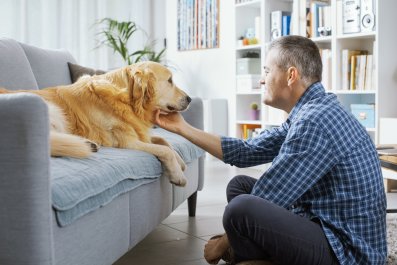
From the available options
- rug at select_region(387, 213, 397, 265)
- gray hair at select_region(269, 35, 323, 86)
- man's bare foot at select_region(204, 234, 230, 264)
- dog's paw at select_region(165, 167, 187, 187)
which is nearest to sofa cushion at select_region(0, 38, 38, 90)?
dog's paw at select_region(165, 167, 187, 187)

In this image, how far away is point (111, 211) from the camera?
1.59m

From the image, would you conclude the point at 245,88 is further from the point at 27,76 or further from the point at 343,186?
the point at 343,186

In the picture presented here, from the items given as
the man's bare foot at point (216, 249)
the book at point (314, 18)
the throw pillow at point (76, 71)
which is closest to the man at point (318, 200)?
the man's bare foot at point (216, 249)

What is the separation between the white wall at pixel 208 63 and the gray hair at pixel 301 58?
3223mm

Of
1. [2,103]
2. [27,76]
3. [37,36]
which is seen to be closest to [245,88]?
[37,36]

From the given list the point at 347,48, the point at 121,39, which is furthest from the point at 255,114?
the point at 121,39

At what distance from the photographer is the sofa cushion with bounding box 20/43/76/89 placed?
8.98 ft

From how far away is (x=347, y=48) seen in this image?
4.05 m

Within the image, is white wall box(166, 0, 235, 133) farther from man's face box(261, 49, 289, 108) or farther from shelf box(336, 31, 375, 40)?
man's face box(261, 49, 289, 108)

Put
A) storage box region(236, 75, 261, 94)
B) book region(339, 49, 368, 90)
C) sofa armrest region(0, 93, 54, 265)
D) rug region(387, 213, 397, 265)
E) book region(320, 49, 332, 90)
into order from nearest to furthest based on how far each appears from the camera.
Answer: sofa armrest region(0, 93, 54, 265) → rug region(387, 213, 397, 265) → book region(339, 49, 368, 90) → book region(320, 49, 332, 90) → storage box region(236, 75, 261, 94)

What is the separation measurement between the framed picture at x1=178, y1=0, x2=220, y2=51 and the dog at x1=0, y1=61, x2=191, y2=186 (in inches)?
124

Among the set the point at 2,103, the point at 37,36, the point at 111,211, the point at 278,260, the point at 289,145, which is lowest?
the point at 278,260

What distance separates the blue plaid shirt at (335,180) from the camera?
1.55 m

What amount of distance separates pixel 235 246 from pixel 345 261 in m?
0.33
